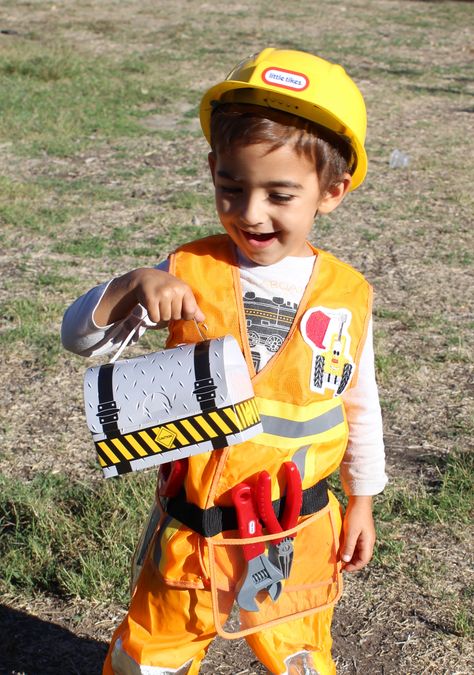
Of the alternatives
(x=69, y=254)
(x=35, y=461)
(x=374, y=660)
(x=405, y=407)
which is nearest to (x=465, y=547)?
(x=374, y=660)

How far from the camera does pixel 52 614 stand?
2.90 meters

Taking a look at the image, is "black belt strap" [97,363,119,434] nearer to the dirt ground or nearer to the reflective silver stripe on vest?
the reflective silver stripe on vest

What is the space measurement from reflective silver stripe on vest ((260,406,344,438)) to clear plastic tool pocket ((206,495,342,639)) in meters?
0.20

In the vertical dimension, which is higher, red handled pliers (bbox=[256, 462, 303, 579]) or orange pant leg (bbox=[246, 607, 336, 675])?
red handled pliers (bbox=[256, 462, 303, 579])

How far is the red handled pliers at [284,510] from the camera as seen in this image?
76.9 inches

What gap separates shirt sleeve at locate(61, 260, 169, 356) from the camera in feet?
6.42

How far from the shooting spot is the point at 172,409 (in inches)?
70.6

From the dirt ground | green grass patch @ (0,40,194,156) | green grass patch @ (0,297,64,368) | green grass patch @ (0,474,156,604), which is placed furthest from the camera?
green grass patch @ (0,40,194,156)

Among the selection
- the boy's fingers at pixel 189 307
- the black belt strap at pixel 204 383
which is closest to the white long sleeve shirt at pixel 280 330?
the boy's fingers at pixel 189 307

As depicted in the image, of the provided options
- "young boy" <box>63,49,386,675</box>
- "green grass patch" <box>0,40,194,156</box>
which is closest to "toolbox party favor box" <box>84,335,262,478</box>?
"young boy" <box>63,49,386,675</box>

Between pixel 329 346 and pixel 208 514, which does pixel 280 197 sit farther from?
pixel 208 514

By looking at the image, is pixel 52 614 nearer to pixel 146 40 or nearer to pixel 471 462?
pixel 471 462

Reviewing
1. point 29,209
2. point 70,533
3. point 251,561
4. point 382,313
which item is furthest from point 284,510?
point 29,209

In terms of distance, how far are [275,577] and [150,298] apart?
2.11ft
